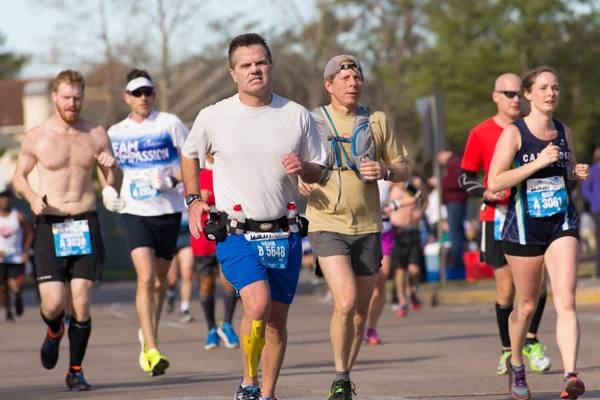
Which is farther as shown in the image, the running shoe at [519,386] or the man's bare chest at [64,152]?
the man's bare chest at [64,152]

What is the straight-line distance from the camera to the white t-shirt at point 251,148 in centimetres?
690

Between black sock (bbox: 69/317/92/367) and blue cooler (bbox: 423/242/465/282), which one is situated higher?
black sock (bbox: 69/317/92/367)

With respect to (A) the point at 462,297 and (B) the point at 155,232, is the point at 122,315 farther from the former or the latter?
(B) the point at 155,232

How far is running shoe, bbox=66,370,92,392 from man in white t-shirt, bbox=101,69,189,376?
155 centimetres

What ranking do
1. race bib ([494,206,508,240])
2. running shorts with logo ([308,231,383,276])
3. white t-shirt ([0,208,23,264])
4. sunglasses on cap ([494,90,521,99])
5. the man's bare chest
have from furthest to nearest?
1. white t-shirt ([0,208,23,264])
2. sunglasses on cap ([494,90,521,99])
3. race bib ([494,206,508,240])
4. the man's bare chest
5. running shorts with logo ([308,231,383,276])

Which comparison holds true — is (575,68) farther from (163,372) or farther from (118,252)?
(163,372)

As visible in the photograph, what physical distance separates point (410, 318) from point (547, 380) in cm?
690

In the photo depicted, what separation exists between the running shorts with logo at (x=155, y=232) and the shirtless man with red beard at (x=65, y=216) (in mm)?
1174

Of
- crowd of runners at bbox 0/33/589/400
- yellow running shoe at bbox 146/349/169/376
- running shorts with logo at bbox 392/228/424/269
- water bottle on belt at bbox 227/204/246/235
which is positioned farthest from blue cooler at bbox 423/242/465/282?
water bottle on belt at bbox 227/204/246/235

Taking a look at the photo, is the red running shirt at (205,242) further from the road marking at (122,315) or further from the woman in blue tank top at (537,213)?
the woman in blue tank top at (537,213)

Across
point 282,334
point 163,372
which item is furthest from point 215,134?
point 163,372

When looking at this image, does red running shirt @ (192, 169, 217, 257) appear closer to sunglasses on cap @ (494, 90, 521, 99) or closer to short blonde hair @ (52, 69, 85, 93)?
short blonde hair @ (52, 69, 85, 93)

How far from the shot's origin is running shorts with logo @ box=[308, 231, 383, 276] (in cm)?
788

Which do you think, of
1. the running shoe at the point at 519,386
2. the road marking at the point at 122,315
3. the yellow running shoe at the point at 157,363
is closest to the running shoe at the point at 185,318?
the road marking at the point at 122,315
